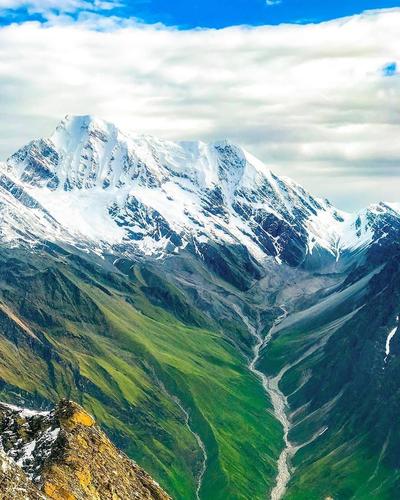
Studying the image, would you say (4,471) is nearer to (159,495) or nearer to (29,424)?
(29,424)

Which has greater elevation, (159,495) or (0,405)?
(0,405)

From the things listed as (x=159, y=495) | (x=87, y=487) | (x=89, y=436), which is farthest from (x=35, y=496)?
(x=159, y=495)

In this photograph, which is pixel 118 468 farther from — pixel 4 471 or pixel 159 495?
pixel 4 471

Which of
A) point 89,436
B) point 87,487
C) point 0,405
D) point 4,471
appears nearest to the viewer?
point 4,471

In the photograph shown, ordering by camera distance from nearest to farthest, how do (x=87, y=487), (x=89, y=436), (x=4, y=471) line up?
(x=4, y=471) → (x=87, y=487) → (x=89, y=436)

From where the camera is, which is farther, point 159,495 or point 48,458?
point 159,495

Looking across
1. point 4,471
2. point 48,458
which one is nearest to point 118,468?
point 48,458

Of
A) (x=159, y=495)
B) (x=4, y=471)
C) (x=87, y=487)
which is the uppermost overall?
(x=4, y=471)
